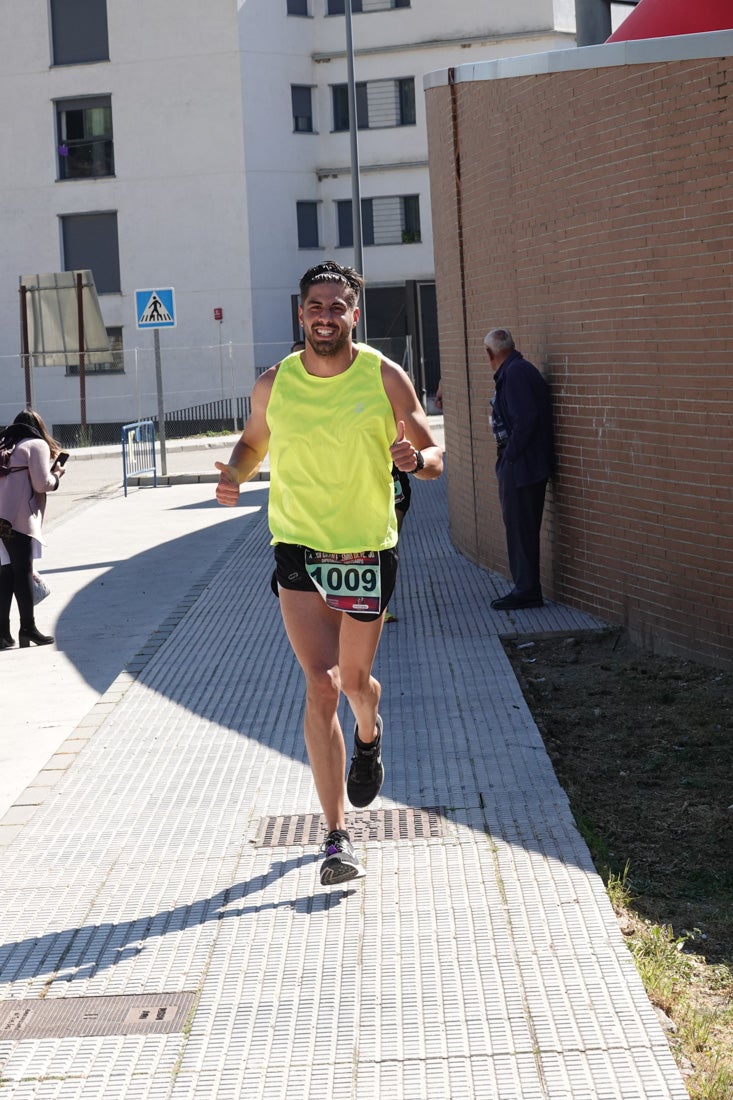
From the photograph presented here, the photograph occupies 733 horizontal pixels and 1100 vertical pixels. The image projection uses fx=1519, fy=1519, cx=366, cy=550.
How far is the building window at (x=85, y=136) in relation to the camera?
137 ft

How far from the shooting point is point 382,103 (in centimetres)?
4369

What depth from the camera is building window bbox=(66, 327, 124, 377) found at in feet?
140

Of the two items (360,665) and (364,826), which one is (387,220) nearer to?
(364,826)

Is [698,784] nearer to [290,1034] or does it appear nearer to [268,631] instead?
[290,1034]

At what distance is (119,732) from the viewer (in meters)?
7.41

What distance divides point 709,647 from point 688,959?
3.74m

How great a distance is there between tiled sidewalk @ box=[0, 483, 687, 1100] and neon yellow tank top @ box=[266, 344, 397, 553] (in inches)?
46.1

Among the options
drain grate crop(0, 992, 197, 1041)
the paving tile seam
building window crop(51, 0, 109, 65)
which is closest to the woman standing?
the paving tile seam

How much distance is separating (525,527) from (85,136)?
34.6 m

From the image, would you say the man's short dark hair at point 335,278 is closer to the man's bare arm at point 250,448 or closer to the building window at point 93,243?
the man's bare arm at point 250,448

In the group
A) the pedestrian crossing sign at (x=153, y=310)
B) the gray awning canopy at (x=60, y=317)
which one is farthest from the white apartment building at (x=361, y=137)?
the pedestrian crossing sign at (x=153, y=310)

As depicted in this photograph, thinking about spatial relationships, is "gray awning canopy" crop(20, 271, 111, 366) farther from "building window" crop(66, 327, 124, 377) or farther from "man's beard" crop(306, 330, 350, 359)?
"man's beard" crop(306, 330, 350, 359)

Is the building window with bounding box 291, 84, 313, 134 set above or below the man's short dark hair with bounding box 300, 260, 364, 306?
above

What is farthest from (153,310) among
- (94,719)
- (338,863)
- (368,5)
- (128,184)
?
(368,5)
